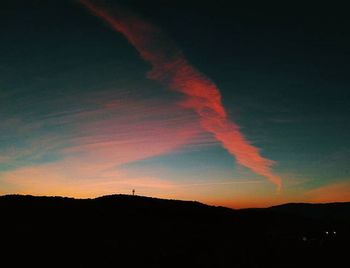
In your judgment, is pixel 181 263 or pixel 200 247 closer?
pixel 181 263

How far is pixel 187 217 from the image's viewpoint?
57.8m

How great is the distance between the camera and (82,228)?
40438 millimetres

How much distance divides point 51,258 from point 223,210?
44.5m

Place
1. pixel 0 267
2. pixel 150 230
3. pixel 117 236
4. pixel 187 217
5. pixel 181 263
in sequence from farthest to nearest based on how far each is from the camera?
pixel 187 217 < pixel 150 230 < pixel 117 236 < pixel 181 263 < pixel 0 267

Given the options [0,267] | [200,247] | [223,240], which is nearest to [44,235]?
[0,267]

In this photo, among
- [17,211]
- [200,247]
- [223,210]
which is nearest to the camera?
[200,247]

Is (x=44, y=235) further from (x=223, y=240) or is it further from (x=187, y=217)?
(x=187, y=217)

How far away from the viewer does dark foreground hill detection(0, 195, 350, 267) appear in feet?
99.6

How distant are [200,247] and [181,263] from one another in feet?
19.6

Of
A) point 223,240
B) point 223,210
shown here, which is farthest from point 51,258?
point 223,210

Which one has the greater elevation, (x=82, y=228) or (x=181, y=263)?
(x=82, y=228)

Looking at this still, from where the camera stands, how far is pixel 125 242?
117 feet

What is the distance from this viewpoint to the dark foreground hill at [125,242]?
30.3m

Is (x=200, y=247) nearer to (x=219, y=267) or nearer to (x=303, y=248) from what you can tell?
(x=219, y=267)
